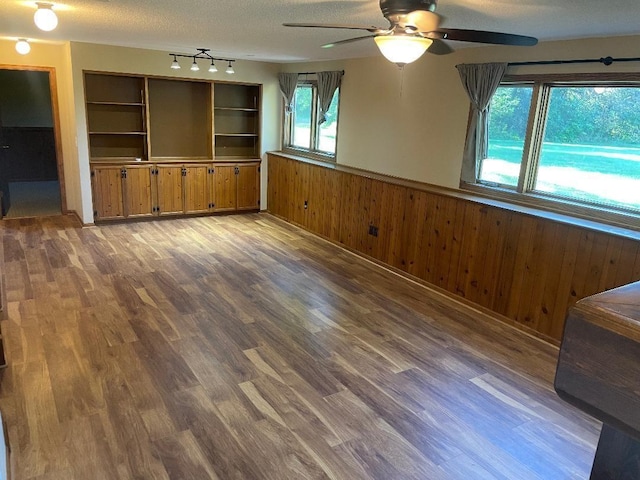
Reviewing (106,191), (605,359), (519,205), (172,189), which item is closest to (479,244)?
(519,205)

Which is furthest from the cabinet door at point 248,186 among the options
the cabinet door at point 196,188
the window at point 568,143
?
the window at point 568,143

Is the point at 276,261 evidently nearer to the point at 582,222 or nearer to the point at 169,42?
the point at 169,42

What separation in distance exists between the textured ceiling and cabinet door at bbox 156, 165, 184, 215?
2.09m

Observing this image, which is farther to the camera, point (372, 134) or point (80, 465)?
point (372, 134)

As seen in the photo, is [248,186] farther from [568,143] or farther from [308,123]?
[568,143]

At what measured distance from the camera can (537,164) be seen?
4.14 metres

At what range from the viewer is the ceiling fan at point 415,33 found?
7.27 ft

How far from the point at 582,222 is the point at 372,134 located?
2.76 metres

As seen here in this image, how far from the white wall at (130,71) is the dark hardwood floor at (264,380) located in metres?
1.63

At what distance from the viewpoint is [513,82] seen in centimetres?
416

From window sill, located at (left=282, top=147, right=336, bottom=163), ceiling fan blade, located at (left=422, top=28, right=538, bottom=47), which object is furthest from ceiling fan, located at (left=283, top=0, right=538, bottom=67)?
window sill, located at (left=282, top=147, right=336, bottom=163)

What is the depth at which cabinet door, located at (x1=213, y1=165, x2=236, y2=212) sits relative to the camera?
7.24m

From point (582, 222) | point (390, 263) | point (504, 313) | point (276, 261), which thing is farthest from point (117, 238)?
point (582, 222)

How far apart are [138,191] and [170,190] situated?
44cm
